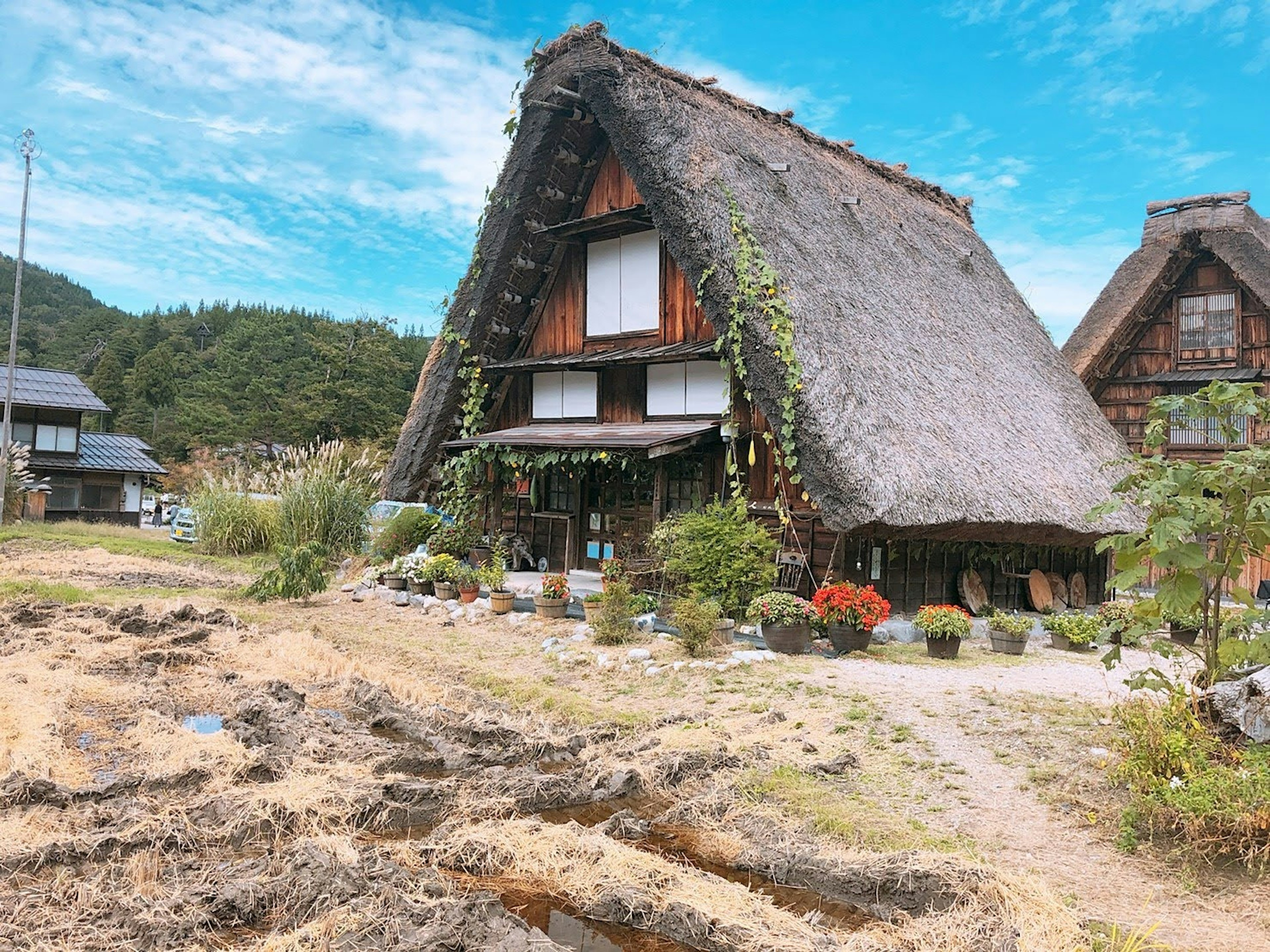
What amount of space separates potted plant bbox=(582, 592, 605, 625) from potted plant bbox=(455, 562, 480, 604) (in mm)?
1951

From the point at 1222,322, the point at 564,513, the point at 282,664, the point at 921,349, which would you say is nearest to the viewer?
A: the point at 282,664

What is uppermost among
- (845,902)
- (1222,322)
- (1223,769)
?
(1222,322)

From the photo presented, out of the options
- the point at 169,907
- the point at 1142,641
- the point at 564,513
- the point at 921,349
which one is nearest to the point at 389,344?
the point at 564,513

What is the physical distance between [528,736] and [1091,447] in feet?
39.6

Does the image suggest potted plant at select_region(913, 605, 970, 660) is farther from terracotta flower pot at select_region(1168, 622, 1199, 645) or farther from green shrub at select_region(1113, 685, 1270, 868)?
green shrub at select_region(1113, 685, 1270, 868)

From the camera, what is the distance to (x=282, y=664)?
28.8 feet

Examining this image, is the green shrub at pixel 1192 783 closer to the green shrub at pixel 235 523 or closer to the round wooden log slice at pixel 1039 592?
the round wooden log slice at pixel 1039 592

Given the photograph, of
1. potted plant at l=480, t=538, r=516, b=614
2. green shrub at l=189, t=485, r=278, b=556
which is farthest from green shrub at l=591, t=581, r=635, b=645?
green shrub at l=189, t=485, r=278, b=556

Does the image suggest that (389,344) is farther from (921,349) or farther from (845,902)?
(845,902)

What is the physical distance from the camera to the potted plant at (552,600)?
11.2m

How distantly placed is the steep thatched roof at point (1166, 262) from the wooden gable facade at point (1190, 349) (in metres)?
0.21

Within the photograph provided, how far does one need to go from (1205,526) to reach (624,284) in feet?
32.9

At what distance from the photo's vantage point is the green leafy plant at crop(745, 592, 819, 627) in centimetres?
Result: 908

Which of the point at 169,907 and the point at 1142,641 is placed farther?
the point at 1142,641
